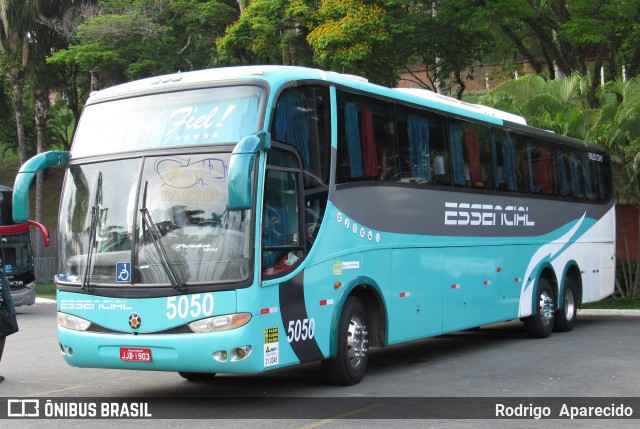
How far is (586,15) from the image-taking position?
26.1m

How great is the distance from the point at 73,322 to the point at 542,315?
989 centimetres

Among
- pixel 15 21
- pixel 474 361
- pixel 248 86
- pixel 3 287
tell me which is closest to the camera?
pixel 248 86

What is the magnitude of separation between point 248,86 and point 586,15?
19.0 meters

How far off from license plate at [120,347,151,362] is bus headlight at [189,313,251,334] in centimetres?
61

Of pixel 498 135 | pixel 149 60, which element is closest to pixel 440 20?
pixel 149 60

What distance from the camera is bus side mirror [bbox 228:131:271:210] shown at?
8172mm

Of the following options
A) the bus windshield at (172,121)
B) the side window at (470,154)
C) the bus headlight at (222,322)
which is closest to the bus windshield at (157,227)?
the bus windshield at (172,121)

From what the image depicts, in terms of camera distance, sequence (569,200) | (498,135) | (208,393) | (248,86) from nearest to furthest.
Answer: (248,86)
(208,393)
(498,135)
(569,200)

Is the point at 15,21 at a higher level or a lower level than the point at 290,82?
higher

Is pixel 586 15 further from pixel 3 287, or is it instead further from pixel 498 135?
pixel 3 287

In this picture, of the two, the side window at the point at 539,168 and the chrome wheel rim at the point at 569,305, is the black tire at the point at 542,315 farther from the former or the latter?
the side window at the point at 539,168

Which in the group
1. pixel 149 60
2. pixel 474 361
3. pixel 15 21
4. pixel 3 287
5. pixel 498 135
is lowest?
pixel 474 361

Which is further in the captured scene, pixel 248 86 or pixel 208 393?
pixel 208 393

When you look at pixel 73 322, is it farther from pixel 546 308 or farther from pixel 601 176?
pixel 601 176
